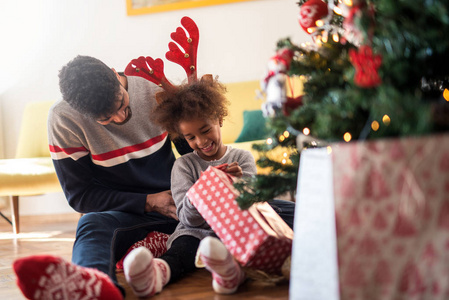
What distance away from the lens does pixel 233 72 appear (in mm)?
3160

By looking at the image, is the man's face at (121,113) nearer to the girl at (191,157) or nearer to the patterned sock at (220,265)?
the girl at (191,157)

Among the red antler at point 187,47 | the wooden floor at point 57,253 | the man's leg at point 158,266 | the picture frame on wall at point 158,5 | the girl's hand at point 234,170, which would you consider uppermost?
the picture frame on wall at point 158,5

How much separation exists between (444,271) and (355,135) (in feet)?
0.86

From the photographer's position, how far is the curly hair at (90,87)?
1.29 m

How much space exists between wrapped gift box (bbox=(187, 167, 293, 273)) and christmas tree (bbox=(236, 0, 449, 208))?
7 cm

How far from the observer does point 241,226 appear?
1.06 meters

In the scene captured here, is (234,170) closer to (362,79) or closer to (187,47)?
(187,47)

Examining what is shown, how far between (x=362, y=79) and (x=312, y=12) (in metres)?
0.33

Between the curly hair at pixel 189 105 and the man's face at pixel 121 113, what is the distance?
0.09 metres

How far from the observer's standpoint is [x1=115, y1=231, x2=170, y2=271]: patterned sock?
1.40 metres

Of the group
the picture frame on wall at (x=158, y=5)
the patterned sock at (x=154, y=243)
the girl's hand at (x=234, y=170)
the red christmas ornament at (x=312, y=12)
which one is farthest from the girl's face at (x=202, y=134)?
the picture frame on wall at (x=158, y=5)

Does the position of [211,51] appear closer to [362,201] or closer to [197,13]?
[197,13]

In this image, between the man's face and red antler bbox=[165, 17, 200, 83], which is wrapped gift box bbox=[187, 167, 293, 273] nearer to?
the man's face

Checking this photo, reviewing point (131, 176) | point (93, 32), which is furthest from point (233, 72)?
point (131, 176)
